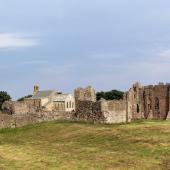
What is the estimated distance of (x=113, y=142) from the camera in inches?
1512

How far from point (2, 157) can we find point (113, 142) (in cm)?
961

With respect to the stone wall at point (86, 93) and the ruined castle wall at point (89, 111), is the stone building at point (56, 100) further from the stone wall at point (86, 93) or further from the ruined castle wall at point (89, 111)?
the ruined castle wall at point (89, 111)

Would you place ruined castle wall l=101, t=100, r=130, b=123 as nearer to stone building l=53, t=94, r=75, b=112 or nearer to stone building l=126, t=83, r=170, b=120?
stone building l=126, t=83, r=170, b=120

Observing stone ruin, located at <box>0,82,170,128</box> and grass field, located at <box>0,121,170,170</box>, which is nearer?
grass field, located at <box>0,121,170,170</box>

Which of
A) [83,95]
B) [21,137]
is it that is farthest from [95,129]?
[83,95]

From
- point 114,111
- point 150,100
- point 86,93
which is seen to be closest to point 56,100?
point 150,100

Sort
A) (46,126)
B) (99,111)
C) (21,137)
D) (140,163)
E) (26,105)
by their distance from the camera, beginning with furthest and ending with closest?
(26,105)
(99,111)
(46,126)
(21,137)
(140,163)

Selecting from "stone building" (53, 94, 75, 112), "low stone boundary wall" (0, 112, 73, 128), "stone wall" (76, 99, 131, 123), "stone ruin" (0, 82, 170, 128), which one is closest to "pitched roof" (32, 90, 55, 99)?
"stone building" (53, 94, 75, 112)

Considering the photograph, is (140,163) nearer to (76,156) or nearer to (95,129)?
(76,156)

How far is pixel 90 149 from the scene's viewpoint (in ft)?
114

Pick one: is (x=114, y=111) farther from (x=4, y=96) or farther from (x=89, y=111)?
(x=4, y=96)

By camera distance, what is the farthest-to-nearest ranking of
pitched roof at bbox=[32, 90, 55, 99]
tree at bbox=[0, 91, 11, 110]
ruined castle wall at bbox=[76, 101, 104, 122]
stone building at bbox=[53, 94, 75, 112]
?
1. tree at bbox=[0, 91, 11, 110]
2. pitched roof at bbox=[32, 90, 55, 99]
3. stone building at bbox=[53, 94, 75, 112]
4. ruined castle wall at bbox=[76, 101, 104, 122]

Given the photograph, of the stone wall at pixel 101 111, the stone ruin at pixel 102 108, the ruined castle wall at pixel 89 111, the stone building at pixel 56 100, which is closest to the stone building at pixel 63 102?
the stone building at pixel 56 100

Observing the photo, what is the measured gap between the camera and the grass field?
29.0m
